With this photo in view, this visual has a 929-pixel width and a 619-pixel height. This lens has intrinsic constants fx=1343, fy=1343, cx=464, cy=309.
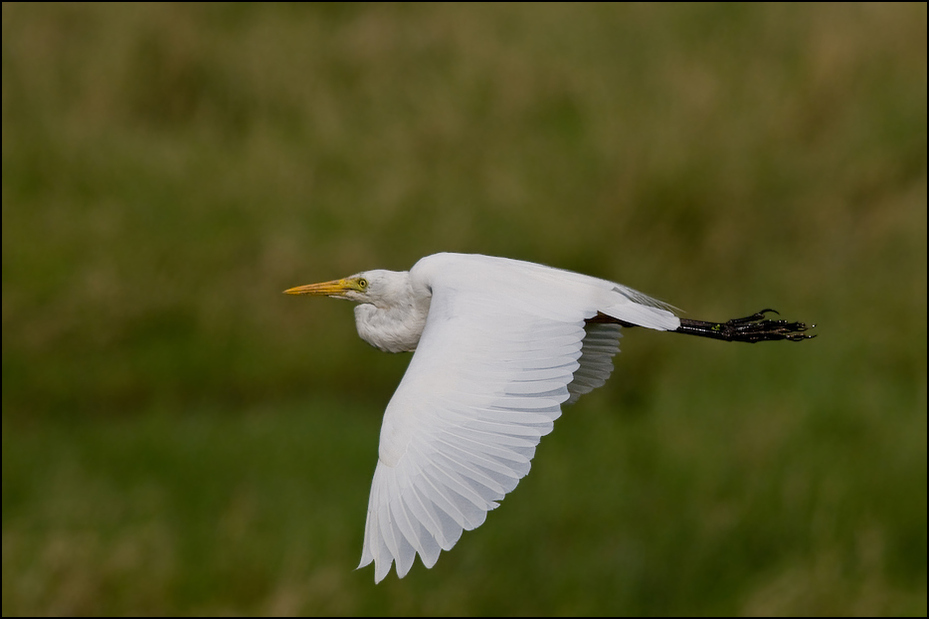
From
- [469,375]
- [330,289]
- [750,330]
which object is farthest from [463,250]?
[469,375]

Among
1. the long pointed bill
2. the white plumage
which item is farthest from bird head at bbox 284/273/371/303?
the white plumage

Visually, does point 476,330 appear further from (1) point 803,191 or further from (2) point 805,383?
(1) point 803,191

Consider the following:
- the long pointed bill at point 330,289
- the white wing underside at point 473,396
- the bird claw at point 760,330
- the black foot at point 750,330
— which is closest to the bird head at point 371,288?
the long pointed bill at point 330,289

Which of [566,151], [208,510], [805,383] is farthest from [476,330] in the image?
[566,151]

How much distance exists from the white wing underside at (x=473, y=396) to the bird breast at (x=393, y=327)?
0.16 meters

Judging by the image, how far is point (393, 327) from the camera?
283cm

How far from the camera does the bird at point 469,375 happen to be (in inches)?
80.5

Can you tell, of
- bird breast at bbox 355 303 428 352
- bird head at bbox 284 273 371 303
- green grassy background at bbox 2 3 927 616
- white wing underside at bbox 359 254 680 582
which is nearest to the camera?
white wing underside at bbox 359 254 680 582

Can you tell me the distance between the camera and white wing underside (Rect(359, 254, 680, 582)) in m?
2.04

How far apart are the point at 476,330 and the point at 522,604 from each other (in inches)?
123

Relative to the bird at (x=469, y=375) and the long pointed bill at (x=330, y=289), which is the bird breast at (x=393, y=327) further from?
the long pointed bill at (x=330, y=289)

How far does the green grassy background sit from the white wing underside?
9.23 feet

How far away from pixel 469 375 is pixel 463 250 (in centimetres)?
467

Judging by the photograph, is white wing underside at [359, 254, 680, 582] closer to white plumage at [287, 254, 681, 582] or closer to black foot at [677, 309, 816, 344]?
white plumage at [287, 254, 681, 582]
